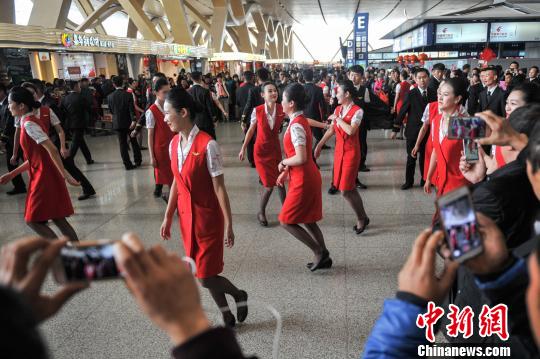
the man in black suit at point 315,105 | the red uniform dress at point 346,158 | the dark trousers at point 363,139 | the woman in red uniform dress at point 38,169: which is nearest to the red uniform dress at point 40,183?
the woman in red uniform dress at point 38,169

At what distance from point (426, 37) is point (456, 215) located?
738 inches

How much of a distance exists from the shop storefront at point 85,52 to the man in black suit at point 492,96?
352 inches

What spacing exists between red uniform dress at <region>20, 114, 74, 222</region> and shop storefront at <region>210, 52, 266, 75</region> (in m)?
18.2

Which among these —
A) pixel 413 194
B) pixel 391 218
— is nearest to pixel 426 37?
pixel 413 194

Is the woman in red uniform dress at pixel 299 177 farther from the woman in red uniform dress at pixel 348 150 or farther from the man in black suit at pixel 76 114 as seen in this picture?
the man in black suit at pixel 76 114

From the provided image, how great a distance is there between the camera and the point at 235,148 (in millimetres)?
9812

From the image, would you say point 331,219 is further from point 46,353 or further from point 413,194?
point 46,353

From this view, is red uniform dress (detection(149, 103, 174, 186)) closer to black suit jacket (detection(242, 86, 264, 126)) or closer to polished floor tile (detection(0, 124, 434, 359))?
polished floor tile (detection(0, 124, 434, 359))

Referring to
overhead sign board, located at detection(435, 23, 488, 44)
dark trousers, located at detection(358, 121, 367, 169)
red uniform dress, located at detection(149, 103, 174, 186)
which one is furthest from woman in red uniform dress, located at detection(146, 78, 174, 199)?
overhead sign board, located at detection(435, 23, 488, 44)

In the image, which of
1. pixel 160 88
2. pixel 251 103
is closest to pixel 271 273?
pixel 160 88

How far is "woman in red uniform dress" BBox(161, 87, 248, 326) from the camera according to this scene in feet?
8.93

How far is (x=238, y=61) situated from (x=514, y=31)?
58.2 ft

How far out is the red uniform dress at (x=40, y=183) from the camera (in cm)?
383

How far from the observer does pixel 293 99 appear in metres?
3.72
